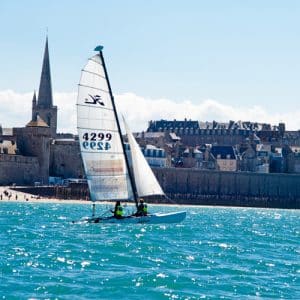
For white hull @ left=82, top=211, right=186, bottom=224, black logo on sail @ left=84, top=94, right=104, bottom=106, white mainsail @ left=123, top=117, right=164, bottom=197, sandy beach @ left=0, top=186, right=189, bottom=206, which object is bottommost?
white hull @ left=82, top=211, right=186, bottom=224

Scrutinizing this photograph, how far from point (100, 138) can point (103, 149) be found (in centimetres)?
74

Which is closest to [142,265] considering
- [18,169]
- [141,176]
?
[141,176]

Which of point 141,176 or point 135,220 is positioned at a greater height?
point 141,176

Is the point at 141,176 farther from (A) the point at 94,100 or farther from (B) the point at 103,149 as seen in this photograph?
(A) the point at 94,100

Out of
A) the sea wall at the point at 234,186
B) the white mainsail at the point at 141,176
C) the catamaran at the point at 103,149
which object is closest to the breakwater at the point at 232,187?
the sea wall at the point at 234,186

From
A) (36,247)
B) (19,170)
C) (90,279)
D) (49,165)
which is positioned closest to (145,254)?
(36,247)

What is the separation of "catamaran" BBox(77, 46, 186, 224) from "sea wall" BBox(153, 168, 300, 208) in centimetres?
8134

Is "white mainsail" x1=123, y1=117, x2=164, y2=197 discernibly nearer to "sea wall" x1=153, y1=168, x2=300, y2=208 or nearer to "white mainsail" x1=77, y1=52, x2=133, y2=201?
"white mainsail" x1=77, y1=52, x2=133, y2=201

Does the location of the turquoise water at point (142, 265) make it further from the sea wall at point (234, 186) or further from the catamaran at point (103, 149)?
the sea wall at point (234, 186)

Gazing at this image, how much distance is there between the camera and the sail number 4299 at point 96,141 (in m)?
56.3

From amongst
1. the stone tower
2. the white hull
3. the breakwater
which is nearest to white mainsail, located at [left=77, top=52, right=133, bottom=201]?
the white hull

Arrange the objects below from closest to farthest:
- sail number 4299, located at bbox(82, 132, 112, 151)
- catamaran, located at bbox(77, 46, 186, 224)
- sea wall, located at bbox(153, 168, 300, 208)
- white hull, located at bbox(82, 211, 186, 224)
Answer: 1. catamaran, located at bbox(77, 46, 186, 224)
2. sail number 4299, located at bbox(82, 132, 112, 151)
3. white hull, located at bbox(82, 211, 186, 224)
4. sea wall, located at bbox(153, 168, 300, 208)

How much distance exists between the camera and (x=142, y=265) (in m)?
35.5

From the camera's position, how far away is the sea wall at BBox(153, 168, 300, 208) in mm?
143000
